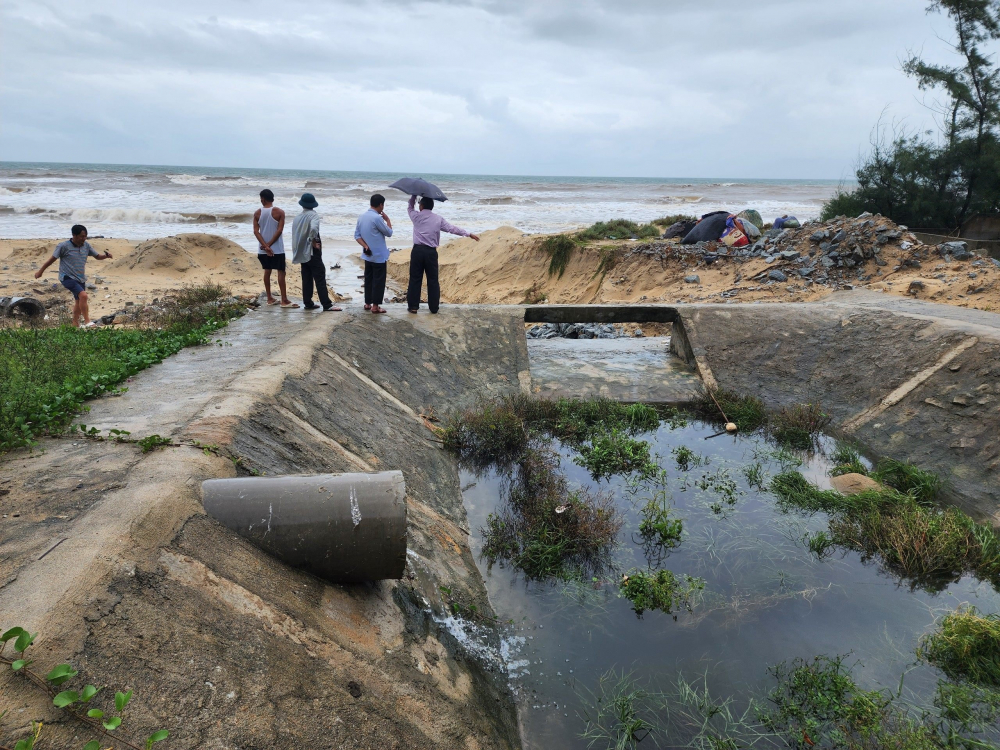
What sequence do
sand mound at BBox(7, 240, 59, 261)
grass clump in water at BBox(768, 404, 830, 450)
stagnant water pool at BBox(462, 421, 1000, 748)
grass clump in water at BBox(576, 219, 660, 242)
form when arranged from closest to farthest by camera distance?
stagnant water pool at BBox(462, 421, 1000, 748) → grass clump in water at BBox(768, 404, 830, 450) → sand mound at BBox(7, 240, 59, 261) → grass clump in water at BBox(576, 219, 660, 242)

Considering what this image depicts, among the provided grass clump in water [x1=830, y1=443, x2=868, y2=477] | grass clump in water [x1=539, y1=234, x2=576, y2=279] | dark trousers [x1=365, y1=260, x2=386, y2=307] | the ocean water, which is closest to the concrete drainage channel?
grass clump in water [x1=830, y1=443, x2=868, y2=477]

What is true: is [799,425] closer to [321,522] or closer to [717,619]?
[717,619]

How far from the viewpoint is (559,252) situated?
639 inches

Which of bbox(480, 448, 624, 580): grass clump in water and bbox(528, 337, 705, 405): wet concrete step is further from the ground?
bbox(528, 337, 705, 405): wet concrete step

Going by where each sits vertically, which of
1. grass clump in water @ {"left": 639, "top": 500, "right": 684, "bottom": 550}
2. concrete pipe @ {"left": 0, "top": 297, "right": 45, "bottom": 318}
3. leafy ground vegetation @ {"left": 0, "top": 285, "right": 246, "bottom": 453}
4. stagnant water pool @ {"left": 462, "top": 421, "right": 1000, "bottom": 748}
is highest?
leafy ground vegetation @ {"left": 0, "top": 285, "right": 246, "bottom": 453}

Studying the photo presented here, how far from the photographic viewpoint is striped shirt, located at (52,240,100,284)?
9023 millimetres

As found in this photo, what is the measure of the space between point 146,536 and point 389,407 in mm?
3767

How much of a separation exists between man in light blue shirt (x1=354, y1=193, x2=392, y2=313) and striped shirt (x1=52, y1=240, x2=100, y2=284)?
13.3 ft

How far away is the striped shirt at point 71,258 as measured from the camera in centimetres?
902

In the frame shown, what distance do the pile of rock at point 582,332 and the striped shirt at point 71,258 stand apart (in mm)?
7316

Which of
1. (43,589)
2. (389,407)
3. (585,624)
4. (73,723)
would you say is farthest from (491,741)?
(389,407)

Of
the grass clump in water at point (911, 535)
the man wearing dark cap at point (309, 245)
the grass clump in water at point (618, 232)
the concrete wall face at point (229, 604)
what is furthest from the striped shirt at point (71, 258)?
the grass clump in water at point (618, 232)

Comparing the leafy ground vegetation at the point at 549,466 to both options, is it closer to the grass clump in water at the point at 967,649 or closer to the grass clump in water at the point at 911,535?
the grass clump in water at the point at 911,535

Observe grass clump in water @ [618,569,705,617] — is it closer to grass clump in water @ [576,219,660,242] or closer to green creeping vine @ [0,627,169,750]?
green creeping vine @ [0,627,169,750]
